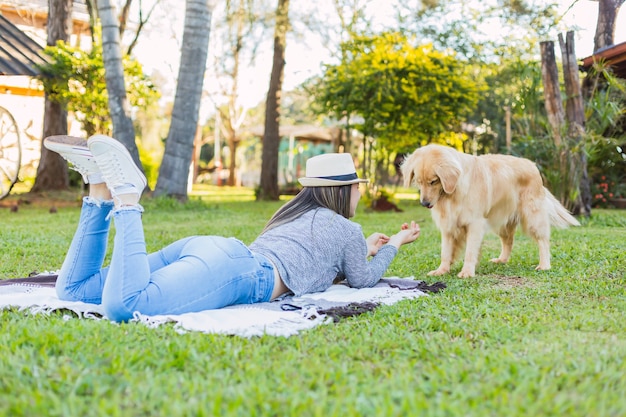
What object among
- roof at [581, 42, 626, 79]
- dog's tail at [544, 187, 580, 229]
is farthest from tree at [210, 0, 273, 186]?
dog's tail at [544, 187, 580, 229]

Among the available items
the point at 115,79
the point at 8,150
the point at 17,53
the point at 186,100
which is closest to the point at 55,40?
the point at 17,53

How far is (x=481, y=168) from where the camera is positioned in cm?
564

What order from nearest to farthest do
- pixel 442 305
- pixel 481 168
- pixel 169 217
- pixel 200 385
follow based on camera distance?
pixel 200 385, pixel 442 305, pixel 481 168, pixel 169 217

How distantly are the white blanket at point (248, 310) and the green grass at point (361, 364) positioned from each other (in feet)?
0.33

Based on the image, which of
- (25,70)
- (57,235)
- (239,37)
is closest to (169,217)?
(57,235)

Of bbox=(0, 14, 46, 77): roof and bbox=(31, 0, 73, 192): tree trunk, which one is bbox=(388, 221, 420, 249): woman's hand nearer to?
bbox=(0, 14, 46, 77): roof

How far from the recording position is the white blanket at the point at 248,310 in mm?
3387

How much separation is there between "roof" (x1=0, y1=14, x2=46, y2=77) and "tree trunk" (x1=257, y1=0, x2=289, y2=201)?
6198 millimetres

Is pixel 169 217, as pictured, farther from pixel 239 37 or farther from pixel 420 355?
pixel 239 37

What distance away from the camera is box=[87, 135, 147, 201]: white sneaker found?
3.51 meters

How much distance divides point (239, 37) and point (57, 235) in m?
21.3

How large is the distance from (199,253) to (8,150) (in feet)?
32.5

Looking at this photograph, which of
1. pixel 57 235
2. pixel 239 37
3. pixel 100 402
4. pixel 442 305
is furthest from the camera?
pixel 239 37

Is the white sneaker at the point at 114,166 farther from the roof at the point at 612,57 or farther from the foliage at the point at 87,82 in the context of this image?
the roof at the point at 612,57
